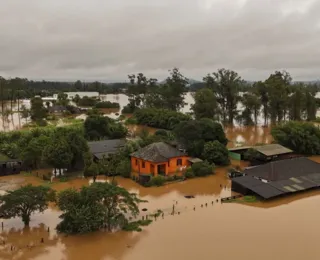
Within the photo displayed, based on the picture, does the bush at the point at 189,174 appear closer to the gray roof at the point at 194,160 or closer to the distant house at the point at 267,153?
the gray roof at the point at 194,160

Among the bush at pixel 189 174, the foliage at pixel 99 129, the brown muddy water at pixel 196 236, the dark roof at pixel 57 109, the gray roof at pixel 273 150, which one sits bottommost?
the brown muddy water at pixel 196 236

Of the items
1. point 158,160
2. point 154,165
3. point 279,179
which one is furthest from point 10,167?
point 279,179

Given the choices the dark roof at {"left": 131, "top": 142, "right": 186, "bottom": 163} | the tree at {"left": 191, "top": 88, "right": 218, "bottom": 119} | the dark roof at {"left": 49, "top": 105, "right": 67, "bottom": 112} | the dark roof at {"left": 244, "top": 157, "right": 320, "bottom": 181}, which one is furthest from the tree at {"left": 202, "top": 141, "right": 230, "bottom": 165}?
the dark roof at {"left": 49, "top": 105, "right": 67, "bottom": 112}

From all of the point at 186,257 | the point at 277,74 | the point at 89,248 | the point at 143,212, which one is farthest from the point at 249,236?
the point at 277,74

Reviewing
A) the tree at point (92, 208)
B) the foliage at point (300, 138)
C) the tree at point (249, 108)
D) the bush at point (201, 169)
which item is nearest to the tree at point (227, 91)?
the tree at point (249, 108)

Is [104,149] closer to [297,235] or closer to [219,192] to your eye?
[219,192]

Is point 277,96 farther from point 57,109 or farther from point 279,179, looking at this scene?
point 57,109

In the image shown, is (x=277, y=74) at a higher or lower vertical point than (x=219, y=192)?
higher
